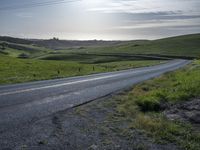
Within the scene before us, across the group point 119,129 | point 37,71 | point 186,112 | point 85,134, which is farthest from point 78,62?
point 85,134

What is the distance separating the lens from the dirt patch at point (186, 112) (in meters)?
11.5

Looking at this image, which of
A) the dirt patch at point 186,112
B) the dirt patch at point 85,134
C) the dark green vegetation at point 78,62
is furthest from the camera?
the dark green vegetation at point 78,62

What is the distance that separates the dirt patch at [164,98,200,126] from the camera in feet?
37.6

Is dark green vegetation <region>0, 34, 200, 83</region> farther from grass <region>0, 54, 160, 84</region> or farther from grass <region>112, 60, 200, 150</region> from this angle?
grass <region>112, 60, 200, 150</region>

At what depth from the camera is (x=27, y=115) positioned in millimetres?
11359

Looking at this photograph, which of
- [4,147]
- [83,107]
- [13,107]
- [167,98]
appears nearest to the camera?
[4,147]

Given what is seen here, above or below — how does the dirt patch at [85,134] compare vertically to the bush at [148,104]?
above

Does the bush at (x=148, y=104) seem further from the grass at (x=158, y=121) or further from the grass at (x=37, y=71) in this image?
the grass at (x=37, y=71)

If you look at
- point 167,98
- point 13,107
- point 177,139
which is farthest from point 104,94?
point 177,139

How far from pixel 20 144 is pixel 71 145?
119 cm

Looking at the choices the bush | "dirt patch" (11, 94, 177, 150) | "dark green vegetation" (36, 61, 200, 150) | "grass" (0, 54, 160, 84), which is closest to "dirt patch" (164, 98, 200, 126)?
"dark green vegetation" (36, 61, 200, 150)

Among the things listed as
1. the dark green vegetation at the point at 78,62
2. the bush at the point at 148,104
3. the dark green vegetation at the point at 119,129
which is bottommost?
the dark green vegetation at the point at 78,62

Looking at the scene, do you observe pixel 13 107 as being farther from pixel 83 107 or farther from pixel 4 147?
pixel 4 147

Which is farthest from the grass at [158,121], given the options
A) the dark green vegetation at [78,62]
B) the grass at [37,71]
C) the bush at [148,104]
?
the dark green vegetation at [78,62]
